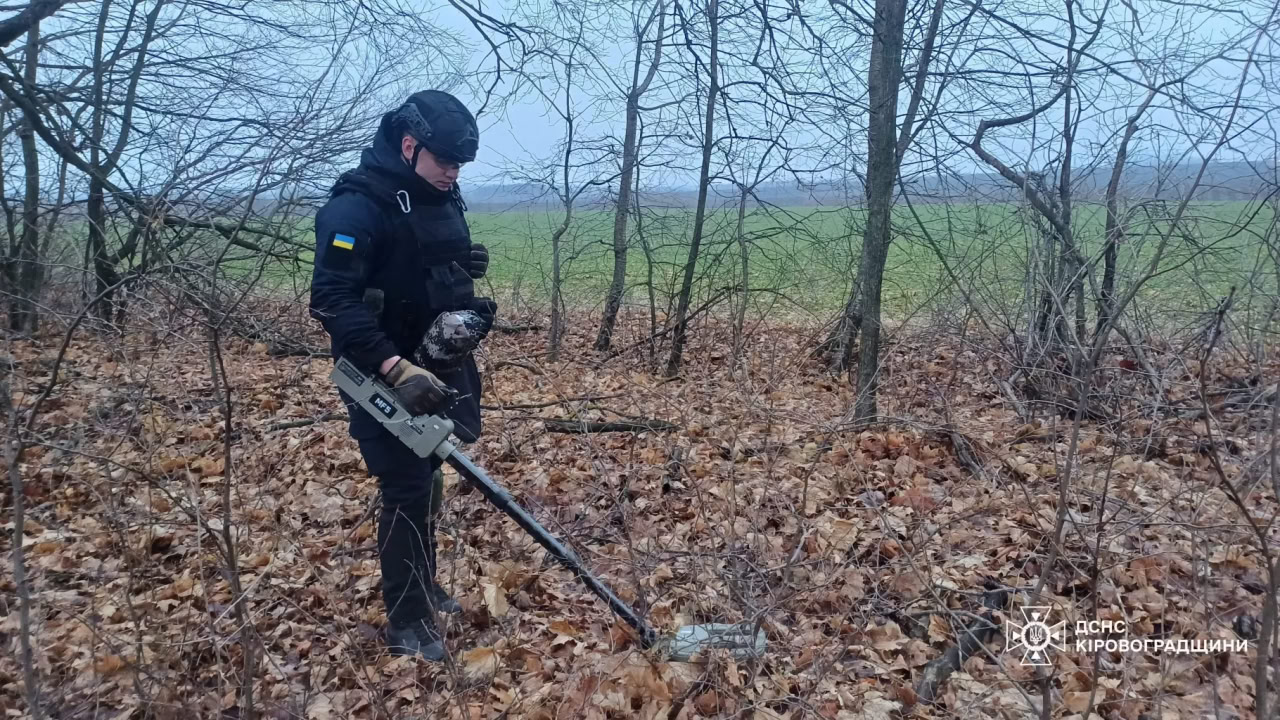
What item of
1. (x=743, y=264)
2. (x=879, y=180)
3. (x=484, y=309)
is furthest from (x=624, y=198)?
(x=484, y=309)

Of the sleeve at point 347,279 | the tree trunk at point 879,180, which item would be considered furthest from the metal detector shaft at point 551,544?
the tree trunk at point 879,180

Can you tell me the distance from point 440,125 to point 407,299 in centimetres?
69

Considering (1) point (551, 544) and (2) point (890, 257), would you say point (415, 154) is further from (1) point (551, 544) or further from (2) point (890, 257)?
(2) point (890, 257)

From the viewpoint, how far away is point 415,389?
2.78 metres

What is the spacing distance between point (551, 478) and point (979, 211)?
434 centimetres

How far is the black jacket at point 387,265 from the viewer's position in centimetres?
278

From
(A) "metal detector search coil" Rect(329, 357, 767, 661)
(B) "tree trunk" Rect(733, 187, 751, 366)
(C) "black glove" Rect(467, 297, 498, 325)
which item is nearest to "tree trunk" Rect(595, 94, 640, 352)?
(B) "tree trunk" Rect(733, 187, 751, 366)

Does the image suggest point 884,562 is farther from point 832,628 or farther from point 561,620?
point 561,620

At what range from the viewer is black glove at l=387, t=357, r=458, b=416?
2777 mm

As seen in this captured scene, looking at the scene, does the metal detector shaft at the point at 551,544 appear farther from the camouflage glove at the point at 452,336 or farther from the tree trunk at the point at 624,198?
the tree trunk at the point at 624,198

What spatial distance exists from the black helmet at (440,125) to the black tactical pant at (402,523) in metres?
1.09

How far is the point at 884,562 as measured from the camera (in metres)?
3.62

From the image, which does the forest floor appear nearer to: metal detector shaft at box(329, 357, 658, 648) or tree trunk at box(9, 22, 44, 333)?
metal detector shaft at box(329, 357, 658, 648)

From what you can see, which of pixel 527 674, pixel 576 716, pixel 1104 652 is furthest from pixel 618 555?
pixel 1104 652
